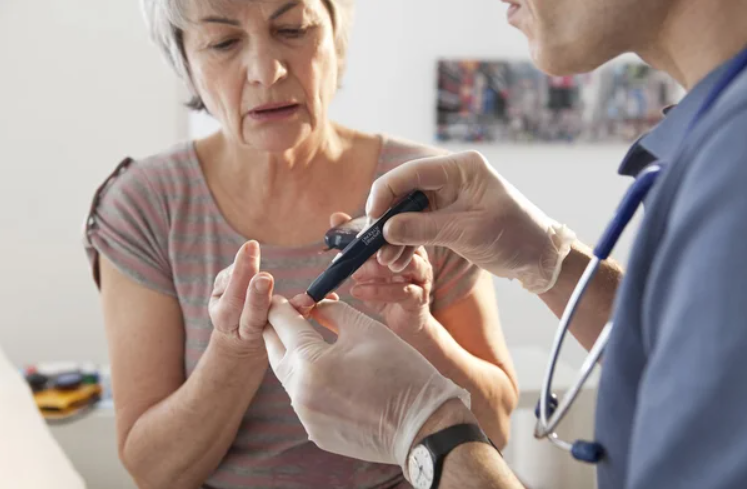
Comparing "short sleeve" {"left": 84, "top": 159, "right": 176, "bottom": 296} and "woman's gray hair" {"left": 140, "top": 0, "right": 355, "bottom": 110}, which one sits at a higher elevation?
"woman's gray hair" {"left": 140, "top": 0, "right": 355, "bottom": 110}

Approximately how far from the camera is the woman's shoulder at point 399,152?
1316 mm

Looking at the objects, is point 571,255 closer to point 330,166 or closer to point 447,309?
point 447,309

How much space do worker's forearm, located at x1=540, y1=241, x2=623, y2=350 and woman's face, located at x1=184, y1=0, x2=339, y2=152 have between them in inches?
19.6

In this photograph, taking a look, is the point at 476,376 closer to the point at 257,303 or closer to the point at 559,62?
the point at 257,303

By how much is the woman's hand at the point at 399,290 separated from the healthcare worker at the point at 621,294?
0.10 m

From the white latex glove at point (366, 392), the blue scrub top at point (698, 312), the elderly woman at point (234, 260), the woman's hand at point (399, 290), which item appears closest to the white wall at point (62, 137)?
the elderly woman at point (234, 260)

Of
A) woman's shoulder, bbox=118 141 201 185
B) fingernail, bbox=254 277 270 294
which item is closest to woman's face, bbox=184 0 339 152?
woman's shoulder, bbox=118 141 201 185

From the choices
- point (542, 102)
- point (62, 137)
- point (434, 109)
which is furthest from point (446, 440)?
point (542, 102)

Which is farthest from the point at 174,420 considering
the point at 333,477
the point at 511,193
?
the point at 511,193

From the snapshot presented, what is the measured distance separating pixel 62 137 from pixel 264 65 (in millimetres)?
1577

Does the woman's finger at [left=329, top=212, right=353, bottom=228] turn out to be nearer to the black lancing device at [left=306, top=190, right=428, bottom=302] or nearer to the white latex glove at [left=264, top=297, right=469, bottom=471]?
the black lancing device at [left=306, top=190, right=428, bottom=302]

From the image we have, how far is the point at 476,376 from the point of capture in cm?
117

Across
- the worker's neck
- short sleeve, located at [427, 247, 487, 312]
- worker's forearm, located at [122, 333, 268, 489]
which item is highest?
the worker's neck

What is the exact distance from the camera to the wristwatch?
701mm
